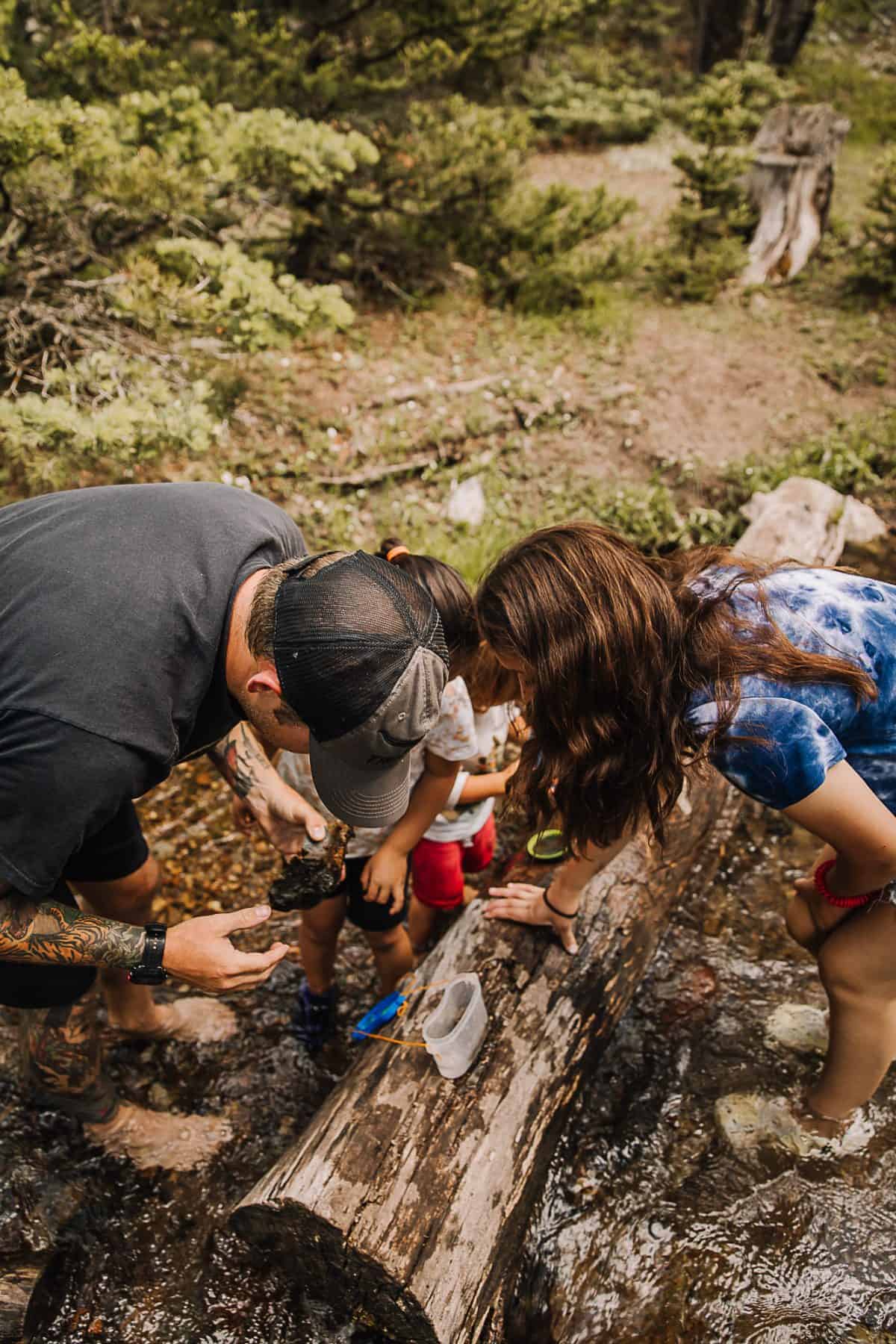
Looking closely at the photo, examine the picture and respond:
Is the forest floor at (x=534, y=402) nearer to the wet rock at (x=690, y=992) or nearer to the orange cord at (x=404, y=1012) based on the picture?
the wet rock at (x=690, y=992)

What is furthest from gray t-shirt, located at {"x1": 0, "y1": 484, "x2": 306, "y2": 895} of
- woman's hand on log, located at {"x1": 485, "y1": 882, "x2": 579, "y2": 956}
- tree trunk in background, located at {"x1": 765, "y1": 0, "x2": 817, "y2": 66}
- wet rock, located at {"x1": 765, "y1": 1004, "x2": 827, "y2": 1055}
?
tree trunk in background, located at {"x1": 765, "y1": 0, "x2": 817, "y2": 66}

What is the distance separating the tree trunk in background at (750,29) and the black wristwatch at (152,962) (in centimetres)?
1305

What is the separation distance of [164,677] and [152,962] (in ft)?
2.30

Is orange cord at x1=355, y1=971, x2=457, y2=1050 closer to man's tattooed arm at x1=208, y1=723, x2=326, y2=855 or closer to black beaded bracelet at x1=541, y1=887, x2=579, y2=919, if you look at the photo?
black beaded bracelet at x1=541, y1=887, x2=579, y2=919

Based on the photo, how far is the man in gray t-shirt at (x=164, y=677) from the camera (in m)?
1.46

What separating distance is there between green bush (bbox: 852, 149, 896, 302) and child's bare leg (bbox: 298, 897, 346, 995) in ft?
23.0

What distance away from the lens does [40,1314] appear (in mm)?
2102

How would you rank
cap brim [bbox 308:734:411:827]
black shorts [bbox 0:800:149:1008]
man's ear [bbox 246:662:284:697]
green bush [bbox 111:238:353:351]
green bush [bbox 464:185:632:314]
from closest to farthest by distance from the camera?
man's ear [bbox 246:662:284:697], cap brim [bbox 308:734:411:827], black shorts [bbox 0:800:149:1008], green bush [bbox 111:238:353:351], green bush [bbox 464:185:632:314]

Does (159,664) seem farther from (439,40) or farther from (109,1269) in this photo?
(439,40)

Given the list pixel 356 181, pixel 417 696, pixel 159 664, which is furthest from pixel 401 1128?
pixel 356 181

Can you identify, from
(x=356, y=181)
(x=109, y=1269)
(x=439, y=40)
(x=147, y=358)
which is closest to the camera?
(x=109, y=1269)

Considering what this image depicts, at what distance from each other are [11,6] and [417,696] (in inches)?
162

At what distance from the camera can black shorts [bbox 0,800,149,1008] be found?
1954 mm

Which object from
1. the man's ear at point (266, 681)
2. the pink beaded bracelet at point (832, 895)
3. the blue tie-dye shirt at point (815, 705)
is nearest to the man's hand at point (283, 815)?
the man's ear at point (266, 681)
